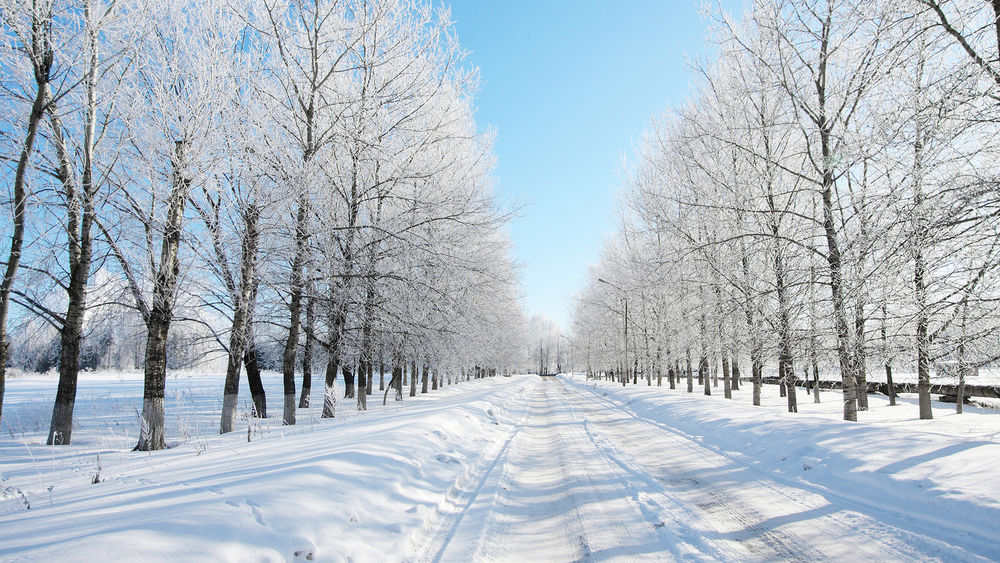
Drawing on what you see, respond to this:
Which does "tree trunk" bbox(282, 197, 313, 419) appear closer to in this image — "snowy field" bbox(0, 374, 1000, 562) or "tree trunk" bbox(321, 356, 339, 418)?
"tree trunk" bbox(321, 356, 339, 418)

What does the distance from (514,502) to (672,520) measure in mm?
1797

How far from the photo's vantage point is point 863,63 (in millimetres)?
6898

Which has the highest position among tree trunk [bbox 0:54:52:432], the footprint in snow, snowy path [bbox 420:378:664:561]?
tree trunk [bbox 0:54:52:432]

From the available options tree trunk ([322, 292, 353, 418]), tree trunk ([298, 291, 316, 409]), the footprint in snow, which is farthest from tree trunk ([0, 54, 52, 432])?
the footprint in snow

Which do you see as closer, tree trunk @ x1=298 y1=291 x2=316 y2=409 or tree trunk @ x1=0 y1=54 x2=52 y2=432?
tree trunk @ x1=0 y1=54 x2=52 y2=432

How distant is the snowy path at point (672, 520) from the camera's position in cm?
373

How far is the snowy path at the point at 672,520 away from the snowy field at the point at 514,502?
0.07ft

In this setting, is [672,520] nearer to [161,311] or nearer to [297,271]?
[297,271]

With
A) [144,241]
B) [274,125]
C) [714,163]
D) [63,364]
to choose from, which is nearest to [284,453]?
[144,241]

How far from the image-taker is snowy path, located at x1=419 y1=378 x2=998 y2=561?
373cm

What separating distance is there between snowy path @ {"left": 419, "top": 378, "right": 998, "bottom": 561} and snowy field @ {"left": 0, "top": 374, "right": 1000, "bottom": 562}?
0.07ft

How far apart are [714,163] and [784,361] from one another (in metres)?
7.55

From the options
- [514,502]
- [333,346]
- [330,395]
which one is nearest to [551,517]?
[514,502]

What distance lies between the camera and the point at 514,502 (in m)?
5.28
